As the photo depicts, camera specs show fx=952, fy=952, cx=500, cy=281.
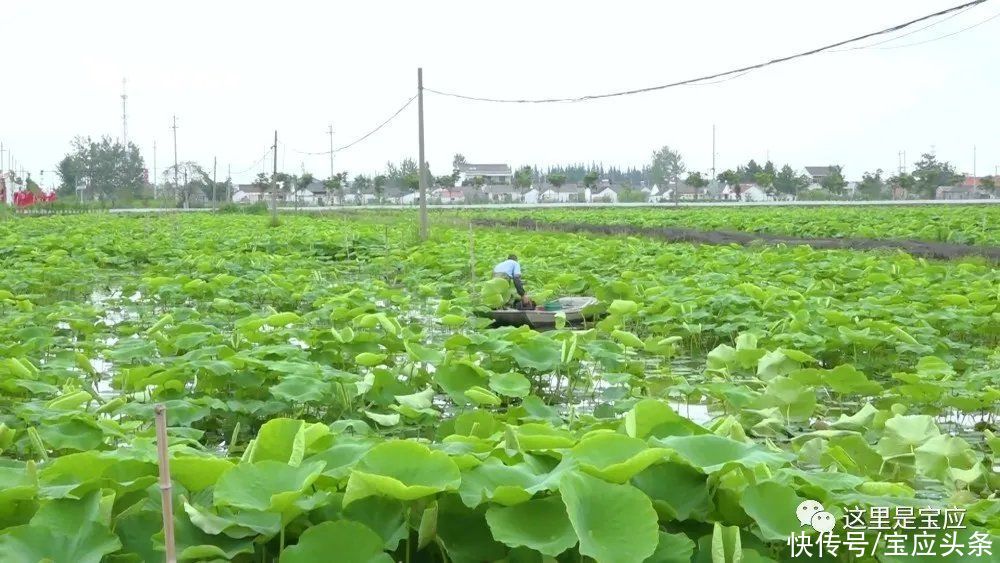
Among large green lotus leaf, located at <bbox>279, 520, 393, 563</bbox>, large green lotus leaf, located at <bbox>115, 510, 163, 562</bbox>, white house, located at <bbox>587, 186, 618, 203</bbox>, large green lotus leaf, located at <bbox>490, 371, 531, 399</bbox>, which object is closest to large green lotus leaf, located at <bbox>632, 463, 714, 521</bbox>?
large green lotus leaf, located at <bbox>279, 520, 393, 563</bbox>

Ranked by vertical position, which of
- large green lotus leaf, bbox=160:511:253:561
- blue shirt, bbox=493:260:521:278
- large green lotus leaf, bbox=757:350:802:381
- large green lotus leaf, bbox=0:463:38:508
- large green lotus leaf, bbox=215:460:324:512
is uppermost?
blue shirt, bbox=493:260:521:278

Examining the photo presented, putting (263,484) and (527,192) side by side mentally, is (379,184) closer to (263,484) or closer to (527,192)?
(527,192)

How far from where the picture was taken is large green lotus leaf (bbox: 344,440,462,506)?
173cm

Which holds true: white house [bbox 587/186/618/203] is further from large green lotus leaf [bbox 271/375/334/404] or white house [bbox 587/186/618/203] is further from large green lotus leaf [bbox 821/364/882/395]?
large green lotus leaf [bbox 271/375/334/404]

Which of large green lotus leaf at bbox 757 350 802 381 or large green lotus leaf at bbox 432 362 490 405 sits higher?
large green lotus leaf at bbox 432 362 490 405

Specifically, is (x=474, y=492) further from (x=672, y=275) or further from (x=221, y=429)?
(x=672, y=275)

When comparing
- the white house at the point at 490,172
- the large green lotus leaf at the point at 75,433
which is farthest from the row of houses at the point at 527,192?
the large green lotus leaf at the point at 75,433

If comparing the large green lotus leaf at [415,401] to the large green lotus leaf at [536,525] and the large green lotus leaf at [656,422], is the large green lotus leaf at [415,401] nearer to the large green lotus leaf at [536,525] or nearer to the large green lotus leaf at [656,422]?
the large green lotus leaf at [656,422]

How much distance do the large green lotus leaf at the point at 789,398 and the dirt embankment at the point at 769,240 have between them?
31.0ft

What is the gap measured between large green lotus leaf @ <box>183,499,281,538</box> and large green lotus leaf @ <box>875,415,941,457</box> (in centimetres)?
233

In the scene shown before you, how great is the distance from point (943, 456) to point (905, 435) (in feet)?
0.59

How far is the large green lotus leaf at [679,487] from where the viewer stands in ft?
6.25

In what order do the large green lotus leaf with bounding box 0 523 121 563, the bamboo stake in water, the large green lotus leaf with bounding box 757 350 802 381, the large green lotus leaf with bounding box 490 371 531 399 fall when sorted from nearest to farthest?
the bamboo stake in water
the large green lotus leaf with bounding box 0 523 121 563
the large green lotus leaf with bounding box 490 371 531 399
the large green lotus leaf with bounding box 757 350 802 381

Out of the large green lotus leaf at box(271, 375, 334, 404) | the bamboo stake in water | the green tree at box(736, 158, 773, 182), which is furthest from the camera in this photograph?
the green tree at box(736, 158, 773, 182)
